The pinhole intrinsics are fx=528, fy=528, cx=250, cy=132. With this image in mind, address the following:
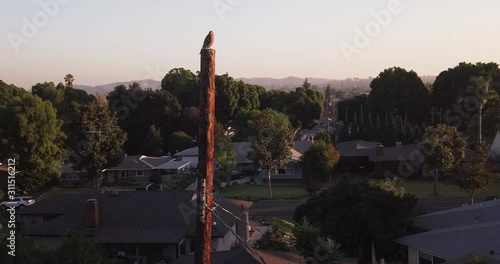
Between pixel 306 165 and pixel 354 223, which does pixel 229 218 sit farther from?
pixel 306 165

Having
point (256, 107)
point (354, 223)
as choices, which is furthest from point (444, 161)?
point (256, 107)

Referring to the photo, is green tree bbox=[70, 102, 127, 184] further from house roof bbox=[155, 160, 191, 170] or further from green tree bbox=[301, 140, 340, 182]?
green tree bbox=[301, 140, 340, 182]

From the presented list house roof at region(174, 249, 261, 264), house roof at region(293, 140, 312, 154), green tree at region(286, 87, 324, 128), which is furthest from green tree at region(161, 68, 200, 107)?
house roof at region(174, 249, 261, 264)

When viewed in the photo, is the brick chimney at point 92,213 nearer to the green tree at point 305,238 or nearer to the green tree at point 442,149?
the green tree at point 305,238

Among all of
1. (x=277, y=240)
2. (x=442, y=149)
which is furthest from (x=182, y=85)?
(x=277, y=240)

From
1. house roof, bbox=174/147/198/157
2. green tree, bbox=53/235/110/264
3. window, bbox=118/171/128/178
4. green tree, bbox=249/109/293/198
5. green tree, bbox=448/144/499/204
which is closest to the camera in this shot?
green tree, bbox=53/235/110/264

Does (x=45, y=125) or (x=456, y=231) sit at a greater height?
(x=45, y=125)
